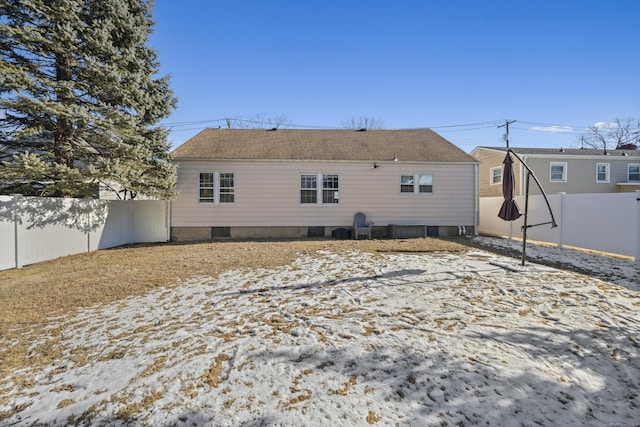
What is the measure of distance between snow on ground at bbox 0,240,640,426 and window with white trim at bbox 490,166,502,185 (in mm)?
15229

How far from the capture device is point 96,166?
907 centimetres

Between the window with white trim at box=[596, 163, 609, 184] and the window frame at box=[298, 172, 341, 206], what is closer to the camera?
the window frame at box=[298, 172, 341, 206]

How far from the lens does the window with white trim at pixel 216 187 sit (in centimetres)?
1227

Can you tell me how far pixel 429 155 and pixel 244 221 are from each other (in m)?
8.24

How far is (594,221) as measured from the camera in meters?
9.05

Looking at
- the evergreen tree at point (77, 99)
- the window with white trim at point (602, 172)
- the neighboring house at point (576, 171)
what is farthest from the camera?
the window with white trim at point (602, 172)

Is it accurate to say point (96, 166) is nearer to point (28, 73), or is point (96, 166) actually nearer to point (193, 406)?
point (28, 73)

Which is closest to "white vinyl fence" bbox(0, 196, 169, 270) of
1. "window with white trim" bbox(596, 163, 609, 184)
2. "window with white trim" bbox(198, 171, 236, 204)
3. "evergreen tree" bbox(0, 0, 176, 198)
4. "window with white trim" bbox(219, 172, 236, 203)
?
"evergreen tree" bbox(0, 0, 176, 198)

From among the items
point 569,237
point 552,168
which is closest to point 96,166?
point 569,237

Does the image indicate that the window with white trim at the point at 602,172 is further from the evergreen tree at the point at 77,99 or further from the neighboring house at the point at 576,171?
the evergreen tree at the point at 77,99

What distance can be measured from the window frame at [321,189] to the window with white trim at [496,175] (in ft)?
39.2

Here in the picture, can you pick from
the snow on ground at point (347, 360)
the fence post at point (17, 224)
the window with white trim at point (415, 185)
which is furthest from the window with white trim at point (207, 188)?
the window with white trim at point (415, 185)

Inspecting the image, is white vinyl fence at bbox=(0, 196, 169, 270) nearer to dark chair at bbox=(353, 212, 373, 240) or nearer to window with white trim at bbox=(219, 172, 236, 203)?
window with white trim at bbox=(219, 172, 236, 203)

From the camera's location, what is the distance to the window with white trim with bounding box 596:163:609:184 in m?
19.2
